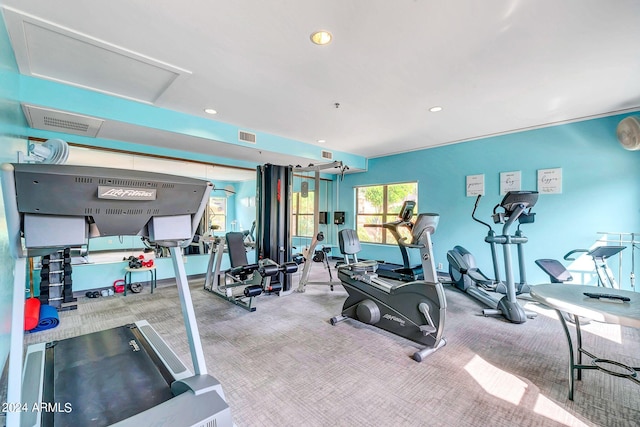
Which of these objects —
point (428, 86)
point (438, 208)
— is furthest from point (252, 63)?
point (438, 208)

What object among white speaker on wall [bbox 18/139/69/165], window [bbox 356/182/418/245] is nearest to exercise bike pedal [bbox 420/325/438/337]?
white speaker on wall [bbox 18/139/69/165]

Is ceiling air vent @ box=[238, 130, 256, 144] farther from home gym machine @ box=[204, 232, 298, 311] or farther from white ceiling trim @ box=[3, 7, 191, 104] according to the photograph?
home gym machine @ box=[204, 232, 298, 311]

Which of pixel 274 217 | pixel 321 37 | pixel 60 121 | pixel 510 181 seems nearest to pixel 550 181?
pixel 510 181

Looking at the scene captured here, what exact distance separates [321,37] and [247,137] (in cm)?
264

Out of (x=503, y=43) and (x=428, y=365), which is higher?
(x=503, y=43)

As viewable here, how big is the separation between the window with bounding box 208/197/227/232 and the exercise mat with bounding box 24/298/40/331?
2705mm

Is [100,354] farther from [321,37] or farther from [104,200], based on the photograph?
[321,37]

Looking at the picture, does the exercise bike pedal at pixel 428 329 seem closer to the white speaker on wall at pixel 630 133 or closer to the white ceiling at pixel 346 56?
the white ceiling at pixel 346 56

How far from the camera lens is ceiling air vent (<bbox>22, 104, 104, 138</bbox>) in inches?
119

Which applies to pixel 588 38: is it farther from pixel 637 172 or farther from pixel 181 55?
pixel 181 55

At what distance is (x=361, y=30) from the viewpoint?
213 cm

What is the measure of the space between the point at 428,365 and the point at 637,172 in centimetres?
413

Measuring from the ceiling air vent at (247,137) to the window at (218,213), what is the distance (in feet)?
5.19

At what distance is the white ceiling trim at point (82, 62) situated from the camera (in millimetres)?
2141
